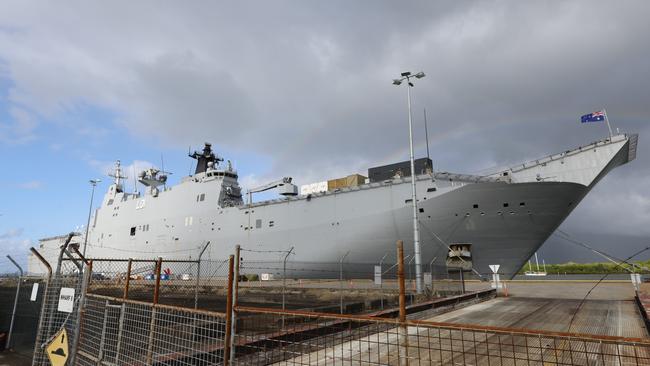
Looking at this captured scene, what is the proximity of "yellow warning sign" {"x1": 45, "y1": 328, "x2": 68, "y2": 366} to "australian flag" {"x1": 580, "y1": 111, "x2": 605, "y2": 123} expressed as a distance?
25.4m

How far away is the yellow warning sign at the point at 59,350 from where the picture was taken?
566 centimetres

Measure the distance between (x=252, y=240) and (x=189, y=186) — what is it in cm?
1149

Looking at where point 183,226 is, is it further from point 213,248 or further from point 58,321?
point 58,321

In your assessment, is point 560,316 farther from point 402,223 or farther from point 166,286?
point 166,286

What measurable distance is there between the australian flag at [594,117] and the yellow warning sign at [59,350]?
999 inches

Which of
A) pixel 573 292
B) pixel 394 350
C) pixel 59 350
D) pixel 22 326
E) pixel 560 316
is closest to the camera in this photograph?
pixel 59 350

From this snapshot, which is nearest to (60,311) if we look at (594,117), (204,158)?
(594,117)

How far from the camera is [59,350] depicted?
5875 mm

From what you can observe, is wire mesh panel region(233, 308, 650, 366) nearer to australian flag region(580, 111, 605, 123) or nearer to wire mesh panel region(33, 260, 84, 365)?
wire mesh panel region(33, 260, 84, 365)

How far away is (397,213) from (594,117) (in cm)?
1321

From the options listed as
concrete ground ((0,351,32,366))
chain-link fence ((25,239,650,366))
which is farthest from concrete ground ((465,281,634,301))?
concrete ground ((0,351,32,366))

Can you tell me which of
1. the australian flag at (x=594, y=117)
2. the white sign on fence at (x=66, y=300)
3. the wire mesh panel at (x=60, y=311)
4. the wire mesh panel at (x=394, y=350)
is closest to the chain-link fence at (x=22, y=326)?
the wire mesh panel at (x=60, y=311)

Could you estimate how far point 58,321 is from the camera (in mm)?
7742

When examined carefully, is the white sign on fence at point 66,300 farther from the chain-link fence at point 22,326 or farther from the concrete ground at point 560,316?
the concrete ground at point 560,316
